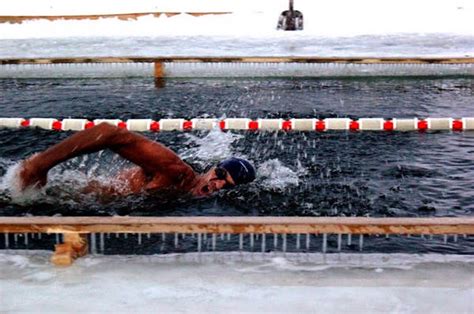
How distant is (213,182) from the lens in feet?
17.7

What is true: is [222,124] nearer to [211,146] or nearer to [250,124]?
[250,124]

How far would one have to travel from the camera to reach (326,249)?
4.64 meters

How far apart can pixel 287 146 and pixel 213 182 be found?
2237 millimetres

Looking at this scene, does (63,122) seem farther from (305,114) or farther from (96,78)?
(96,78)

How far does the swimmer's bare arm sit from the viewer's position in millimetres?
4379

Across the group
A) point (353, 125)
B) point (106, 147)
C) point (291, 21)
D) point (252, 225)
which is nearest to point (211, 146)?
point (353, 125)

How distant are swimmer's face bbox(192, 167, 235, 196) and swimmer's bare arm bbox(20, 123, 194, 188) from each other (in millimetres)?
187

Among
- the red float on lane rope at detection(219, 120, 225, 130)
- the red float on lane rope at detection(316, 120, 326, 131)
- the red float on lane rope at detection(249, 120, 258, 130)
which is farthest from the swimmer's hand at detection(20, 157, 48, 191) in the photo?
the red float on lane rope at detection(316, 120, 326, 131)

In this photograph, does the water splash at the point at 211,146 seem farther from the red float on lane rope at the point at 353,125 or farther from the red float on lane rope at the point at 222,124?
the red float on lane rope at the point at 353,125

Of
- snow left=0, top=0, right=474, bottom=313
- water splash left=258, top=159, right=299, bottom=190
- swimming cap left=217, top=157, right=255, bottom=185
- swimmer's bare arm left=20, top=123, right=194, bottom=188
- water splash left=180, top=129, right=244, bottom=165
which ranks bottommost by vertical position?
water splash left=258, top=159, right=299, bottom=190

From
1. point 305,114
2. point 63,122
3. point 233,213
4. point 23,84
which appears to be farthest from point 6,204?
point 23,84

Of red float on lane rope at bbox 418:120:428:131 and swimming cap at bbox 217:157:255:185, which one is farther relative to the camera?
red float on lane rope at bbox 418:120:428:131

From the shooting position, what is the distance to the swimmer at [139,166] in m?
4.41

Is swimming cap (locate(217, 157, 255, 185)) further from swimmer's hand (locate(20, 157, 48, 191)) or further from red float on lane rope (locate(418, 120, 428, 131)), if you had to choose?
red float on lane rope (locate(418, 120, 428, 131))
